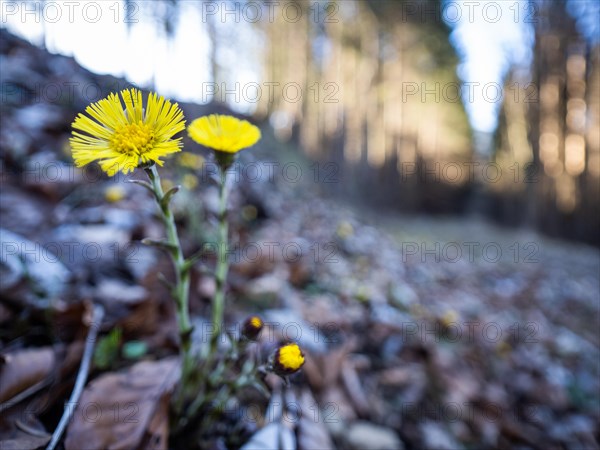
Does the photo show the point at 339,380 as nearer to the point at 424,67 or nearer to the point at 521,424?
the point at 521,424

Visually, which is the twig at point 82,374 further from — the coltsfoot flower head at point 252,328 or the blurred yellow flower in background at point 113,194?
the blurred yellow flower in background at point 113,194

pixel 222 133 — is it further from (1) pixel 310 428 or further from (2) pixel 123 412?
(1) pixel 310 428

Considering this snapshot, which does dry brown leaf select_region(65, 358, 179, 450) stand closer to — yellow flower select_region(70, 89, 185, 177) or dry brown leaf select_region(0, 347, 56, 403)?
dry brown leaf select_region(0, 347, 56, 403)

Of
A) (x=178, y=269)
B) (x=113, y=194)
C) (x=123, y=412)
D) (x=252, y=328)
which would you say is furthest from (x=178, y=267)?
(x=113, y=194)

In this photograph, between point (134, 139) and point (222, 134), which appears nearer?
point (134, 139)

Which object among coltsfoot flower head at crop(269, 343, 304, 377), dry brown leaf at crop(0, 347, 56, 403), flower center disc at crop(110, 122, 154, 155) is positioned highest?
flower center disc at crop(110, 122, 154, 155)

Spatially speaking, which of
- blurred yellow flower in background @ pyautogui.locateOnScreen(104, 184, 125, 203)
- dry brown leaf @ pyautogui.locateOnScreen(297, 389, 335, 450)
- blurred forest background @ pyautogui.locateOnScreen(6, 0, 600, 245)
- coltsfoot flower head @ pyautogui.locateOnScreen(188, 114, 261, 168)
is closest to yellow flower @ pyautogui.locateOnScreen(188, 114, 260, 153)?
coltsfoot flower head @ pyautogui.locateOnScreen(188, 114, 261, 168)

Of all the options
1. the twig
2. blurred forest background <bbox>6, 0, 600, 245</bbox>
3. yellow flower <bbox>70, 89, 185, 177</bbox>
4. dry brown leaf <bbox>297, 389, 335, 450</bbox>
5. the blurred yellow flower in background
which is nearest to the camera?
yellow flower <bbox>70, 89, 185, 177</bbox>
